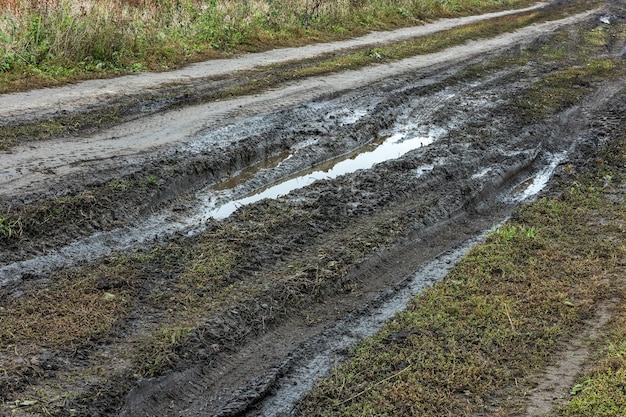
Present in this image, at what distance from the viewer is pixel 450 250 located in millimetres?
6660

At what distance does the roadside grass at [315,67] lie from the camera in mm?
8781

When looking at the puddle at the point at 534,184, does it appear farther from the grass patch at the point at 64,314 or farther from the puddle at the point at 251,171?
the grass patch at the point at 64,314

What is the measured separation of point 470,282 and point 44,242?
3978mm

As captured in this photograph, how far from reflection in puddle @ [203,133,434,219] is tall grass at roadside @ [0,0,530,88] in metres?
5.32

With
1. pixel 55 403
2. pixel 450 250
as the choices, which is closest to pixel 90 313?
pixel 55 403

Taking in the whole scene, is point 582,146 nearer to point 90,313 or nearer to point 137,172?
point 137,172

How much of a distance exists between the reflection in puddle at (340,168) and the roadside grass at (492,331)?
2670mm

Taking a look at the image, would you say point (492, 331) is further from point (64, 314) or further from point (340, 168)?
point (340, 168)

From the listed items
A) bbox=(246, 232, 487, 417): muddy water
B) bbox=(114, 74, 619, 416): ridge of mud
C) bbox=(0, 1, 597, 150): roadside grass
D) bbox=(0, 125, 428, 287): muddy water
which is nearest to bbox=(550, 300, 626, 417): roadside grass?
bbox=(246, 232, 487, 417): muddy water

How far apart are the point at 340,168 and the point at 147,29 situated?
7406 millimetres

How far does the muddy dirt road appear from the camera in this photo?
14.8 feet

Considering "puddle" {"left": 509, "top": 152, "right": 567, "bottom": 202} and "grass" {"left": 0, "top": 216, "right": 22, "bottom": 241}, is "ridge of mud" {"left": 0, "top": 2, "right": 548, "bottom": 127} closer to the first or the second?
"grass" {"left": 0, "top": 216, "right": 22, "bottom": 241}

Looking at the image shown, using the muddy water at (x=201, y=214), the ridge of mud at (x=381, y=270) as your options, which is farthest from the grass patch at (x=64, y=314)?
the ridge of mud at (x=381, y=270)

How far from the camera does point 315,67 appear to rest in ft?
45.1
